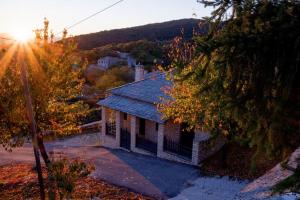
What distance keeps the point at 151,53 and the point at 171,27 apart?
56.5 metres

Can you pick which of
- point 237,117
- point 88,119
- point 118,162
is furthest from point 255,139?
point 88,119

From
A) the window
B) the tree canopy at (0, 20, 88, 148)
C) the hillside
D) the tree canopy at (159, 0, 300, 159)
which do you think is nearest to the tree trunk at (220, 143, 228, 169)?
the window

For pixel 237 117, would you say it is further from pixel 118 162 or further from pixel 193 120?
pixel 118 162

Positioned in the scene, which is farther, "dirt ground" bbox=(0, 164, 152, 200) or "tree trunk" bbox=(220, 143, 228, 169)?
"tree trunk" bbox=(220, 143, 228, 169)

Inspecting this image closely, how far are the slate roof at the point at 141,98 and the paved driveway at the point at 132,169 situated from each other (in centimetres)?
242

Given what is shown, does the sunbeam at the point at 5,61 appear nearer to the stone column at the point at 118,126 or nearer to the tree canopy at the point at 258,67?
the stone column at the point at 118,126

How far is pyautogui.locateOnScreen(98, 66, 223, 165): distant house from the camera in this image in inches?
733

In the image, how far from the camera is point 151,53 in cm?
7750

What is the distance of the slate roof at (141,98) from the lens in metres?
20.0

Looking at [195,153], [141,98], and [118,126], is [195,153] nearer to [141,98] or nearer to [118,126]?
[141,98]

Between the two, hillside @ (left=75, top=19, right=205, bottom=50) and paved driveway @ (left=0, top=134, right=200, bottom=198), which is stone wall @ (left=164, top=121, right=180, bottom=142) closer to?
paved driveway @ (left=0, top=134, right=200, bottom=198)

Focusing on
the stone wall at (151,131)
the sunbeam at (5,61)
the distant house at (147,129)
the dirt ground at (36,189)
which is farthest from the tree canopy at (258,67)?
the stone wall at (151,131)

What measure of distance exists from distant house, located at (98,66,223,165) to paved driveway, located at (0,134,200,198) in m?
0.64

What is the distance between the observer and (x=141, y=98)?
20781mm
